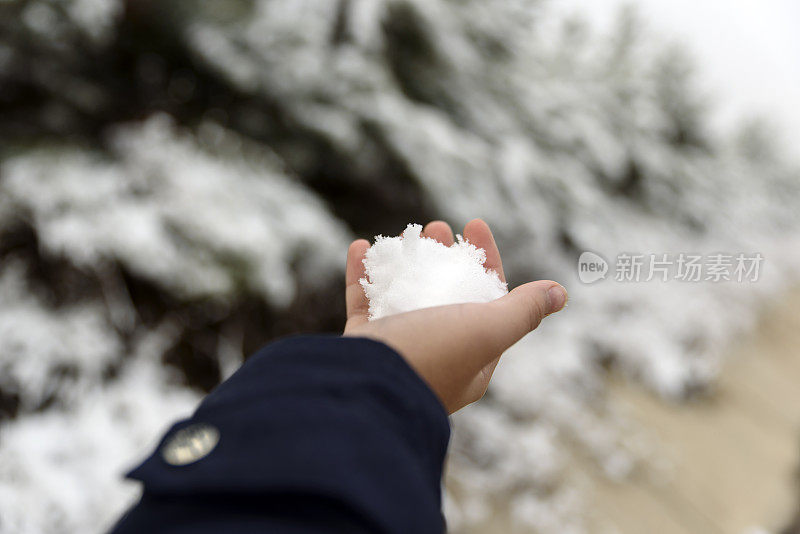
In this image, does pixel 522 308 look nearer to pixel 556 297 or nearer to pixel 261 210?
pixel 556 297

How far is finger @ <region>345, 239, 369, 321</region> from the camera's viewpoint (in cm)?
78

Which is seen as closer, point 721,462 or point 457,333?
point 457,333

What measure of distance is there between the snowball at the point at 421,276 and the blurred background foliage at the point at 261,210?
49 centimetres

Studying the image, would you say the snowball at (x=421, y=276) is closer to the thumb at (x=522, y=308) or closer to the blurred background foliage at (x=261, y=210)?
the thumb at (x=522, y=308)

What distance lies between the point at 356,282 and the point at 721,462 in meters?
1.75

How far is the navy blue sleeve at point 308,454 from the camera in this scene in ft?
1.17

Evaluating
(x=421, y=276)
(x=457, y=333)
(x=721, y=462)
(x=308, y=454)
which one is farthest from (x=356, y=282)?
(x=721, y=462)

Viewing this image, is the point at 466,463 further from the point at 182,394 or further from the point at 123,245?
the point at 123,245

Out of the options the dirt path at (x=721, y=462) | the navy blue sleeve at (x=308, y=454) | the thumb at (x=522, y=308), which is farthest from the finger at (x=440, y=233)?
the dirt path at (x=721, y=462)

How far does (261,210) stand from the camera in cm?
123

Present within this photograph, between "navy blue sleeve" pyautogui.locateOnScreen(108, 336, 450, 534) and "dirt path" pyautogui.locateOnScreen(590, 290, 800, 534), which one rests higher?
"navy blue sleeve" pyautogui.locateOnScreen(108, 336, 450, 534)

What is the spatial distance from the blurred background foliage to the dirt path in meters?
0.10

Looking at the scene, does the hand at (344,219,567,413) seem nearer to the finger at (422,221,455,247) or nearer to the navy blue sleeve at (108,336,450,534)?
the navy blue sleeve at (108,336,450,534)

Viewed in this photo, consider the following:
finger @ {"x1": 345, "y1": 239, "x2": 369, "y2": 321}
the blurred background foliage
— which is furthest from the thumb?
the blurred background foliage
